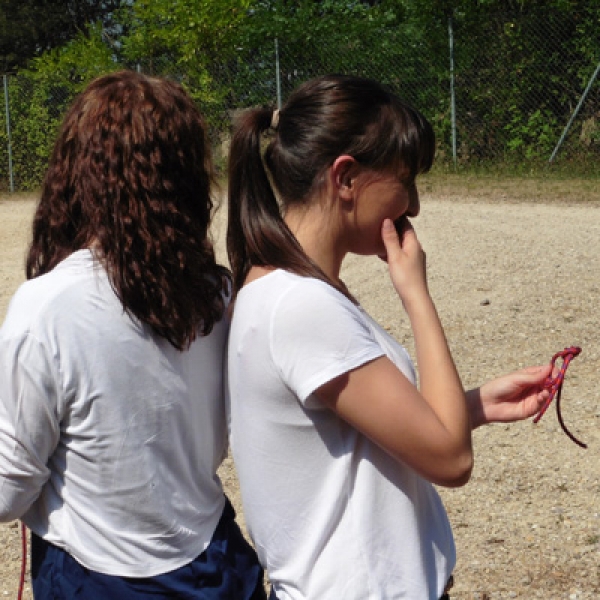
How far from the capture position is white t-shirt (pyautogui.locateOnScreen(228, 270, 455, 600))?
163 cm

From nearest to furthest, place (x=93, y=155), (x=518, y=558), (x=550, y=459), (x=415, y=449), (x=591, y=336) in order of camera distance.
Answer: (x=415, y=449) < (x=93, y=155) < (x=518, y=558) < (x=550, y=459) < (x=591, y=336)

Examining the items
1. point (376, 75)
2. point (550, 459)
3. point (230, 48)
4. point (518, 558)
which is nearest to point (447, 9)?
point (376, 75)

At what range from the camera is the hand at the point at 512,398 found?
6.29ft

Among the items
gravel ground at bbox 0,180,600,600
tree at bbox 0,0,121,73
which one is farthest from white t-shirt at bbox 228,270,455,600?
tree at bbox 0,0,121,73

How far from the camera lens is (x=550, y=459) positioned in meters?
5.01

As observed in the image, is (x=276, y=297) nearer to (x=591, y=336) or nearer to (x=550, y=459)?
(x=550, y=459)

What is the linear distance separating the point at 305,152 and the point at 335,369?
0.42 m

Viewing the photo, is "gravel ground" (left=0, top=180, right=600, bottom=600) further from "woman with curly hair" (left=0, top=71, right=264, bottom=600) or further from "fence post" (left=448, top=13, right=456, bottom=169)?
"woman with curly hair" (left=0, top=71, right=264, bottom=600)

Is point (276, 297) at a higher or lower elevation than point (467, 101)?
higher

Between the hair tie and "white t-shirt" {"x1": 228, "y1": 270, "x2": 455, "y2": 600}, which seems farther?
the hair tie

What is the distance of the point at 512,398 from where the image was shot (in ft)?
6.39

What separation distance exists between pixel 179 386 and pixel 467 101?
13430mm

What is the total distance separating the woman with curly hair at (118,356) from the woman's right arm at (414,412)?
13.0 inches

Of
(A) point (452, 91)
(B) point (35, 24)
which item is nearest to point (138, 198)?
(A) point (452, 91)
